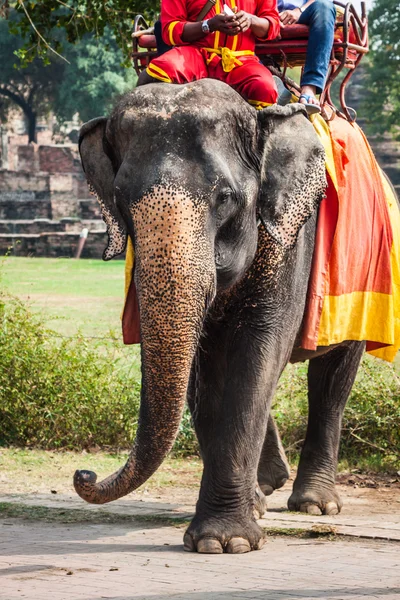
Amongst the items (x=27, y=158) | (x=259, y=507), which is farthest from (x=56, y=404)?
(x=27, y=158)

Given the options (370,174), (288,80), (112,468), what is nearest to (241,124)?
(288,80)

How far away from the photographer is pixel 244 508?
5.08 m

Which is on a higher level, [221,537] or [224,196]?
[224,196]

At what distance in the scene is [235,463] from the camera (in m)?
5.12

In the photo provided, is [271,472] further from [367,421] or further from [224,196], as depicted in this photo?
[224,196]

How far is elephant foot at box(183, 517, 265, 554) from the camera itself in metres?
4.93

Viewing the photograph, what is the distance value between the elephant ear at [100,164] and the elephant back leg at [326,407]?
1.88m

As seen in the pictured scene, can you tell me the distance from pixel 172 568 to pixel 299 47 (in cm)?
256

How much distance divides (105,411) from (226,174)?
12.9ft

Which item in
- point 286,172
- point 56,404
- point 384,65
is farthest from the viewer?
point 384,65

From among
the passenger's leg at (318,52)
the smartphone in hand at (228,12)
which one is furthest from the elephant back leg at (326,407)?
the smartphone in hand at (228,12)

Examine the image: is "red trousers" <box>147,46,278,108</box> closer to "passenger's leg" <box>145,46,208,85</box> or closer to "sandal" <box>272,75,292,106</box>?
"passenger's leg" <box>145,46,208,85</box>

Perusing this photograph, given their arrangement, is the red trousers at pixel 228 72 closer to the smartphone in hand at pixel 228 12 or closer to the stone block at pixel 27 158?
the smartphone in hand at pixel 228 12

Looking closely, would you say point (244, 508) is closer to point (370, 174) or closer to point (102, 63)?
point (370, 174)
